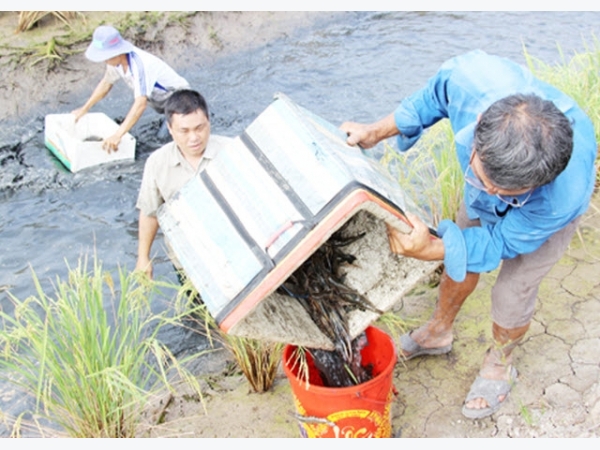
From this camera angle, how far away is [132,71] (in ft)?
20.4

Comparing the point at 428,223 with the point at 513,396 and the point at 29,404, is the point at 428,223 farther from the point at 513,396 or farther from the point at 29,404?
the point at 29,404

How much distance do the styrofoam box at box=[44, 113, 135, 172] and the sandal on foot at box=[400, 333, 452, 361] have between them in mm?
3804

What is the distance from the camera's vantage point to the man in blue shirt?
2.37 metres

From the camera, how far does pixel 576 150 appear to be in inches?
105

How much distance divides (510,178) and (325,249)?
0.87 metres

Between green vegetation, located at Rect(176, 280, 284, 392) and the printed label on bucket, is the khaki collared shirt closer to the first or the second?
green vegetation, located at Rect(176, 280, 284, 392)

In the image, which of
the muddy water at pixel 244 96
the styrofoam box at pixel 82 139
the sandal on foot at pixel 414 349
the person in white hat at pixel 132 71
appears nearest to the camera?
the sandal on foot at pixel 414 349

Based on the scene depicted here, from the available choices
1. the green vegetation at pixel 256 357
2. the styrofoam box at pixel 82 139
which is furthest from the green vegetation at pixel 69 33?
the green vegetation at pixel 256 357

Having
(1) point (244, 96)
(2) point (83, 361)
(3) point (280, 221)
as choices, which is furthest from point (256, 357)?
(1) point (244, 96)

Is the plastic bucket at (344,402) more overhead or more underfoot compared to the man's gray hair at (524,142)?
more underfoot

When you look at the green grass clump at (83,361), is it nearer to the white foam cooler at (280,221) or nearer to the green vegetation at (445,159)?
the white foam cooler at (280,221)

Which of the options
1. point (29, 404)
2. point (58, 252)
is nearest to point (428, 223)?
point (29, 404)

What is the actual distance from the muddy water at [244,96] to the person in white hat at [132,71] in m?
0.59

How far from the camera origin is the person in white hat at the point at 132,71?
19.9ft
